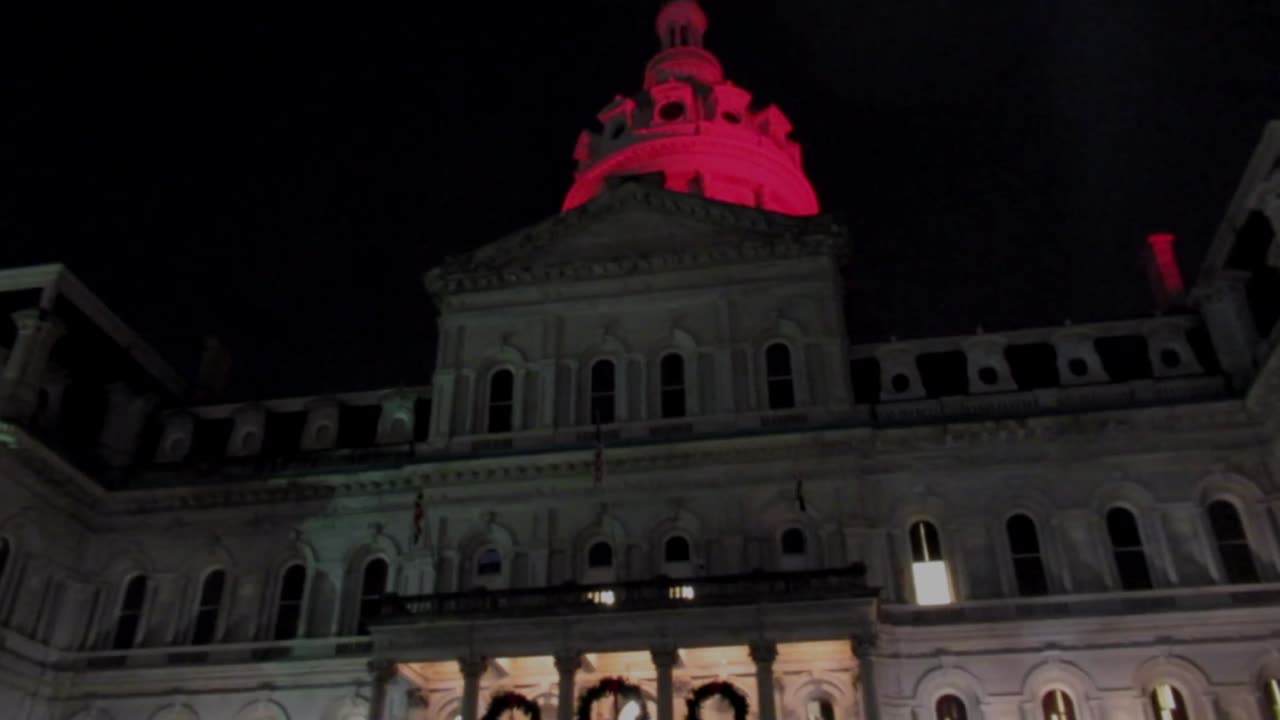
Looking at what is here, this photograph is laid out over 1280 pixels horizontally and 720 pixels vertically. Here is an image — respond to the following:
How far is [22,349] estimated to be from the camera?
32.4m

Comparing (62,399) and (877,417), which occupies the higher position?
(62,399)

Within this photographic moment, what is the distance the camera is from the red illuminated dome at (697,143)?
1831 inches

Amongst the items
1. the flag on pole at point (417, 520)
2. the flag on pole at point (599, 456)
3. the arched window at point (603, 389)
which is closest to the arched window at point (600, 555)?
the flag on pole at point (599, 456)

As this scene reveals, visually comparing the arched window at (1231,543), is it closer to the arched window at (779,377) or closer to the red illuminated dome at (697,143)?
the arched window at (779,377)

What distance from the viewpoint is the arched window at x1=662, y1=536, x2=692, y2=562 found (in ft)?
98.6

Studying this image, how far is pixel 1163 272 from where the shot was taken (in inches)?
1467

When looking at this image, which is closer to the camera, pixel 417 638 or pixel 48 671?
pixel 417 638

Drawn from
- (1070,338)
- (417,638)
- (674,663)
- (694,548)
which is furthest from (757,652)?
(1070,338)

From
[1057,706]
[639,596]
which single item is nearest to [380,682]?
[639,596]

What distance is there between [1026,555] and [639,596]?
975 cm

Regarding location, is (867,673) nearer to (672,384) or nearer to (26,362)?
(672,384)

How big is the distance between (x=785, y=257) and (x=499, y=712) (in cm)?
1435

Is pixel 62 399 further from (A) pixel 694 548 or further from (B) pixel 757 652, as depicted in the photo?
(B) pixel 757 652

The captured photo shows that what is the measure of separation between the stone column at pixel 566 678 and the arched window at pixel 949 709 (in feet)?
28.0
